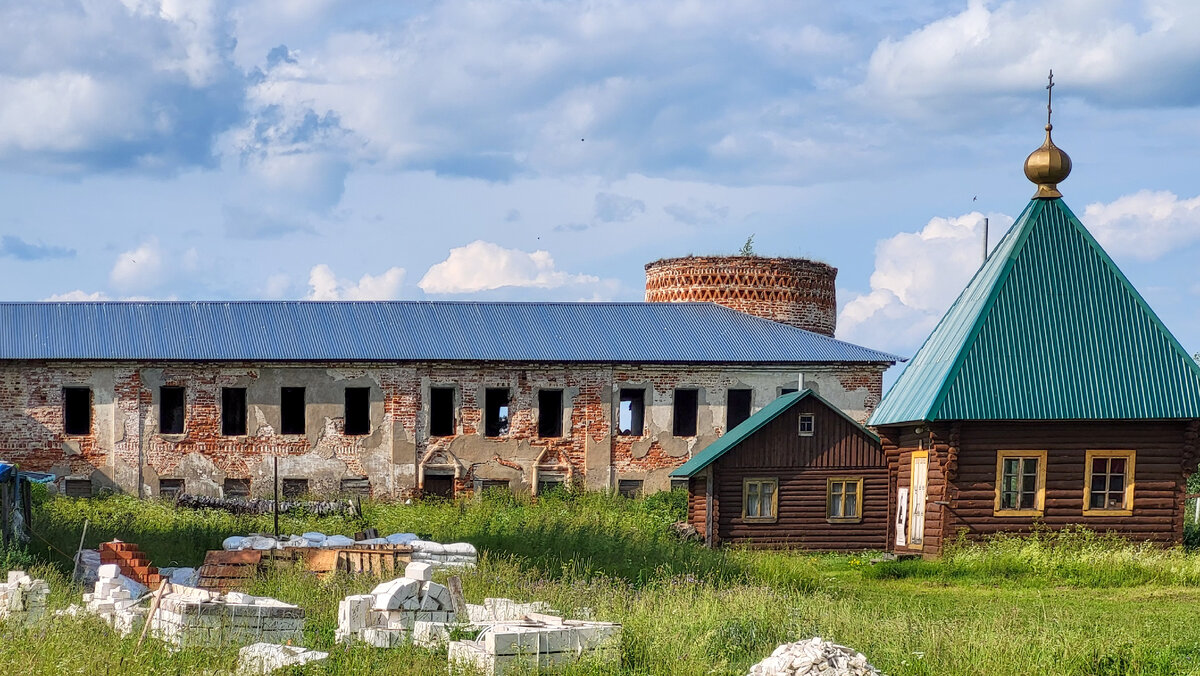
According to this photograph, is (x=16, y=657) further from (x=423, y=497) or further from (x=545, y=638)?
(x=423, y=497)

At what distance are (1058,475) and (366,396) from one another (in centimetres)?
1463

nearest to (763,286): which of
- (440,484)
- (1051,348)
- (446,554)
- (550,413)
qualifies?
(550,413)

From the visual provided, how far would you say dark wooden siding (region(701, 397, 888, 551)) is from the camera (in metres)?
24.6

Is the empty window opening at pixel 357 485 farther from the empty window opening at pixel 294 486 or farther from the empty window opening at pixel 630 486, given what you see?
the empty window opening at pixel 630 486

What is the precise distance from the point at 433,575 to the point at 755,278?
20.1 metres

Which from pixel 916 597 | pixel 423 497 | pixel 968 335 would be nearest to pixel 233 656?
pixel 916 597

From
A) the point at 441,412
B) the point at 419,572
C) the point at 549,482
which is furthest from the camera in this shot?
the point at 441,412

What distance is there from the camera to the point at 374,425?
3073cm

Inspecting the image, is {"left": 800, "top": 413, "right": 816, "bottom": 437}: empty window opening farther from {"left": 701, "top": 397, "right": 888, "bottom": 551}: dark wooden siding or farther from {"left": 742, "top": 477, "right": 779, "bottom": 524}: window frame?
{"left": 742, "top": 477, "right": 779, "bottom": 524}: window frame

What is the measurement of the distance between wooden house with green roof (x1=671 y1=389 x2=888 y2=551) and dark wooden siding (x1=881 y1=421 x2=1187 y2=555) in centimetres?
231

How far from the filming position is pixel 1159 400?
2205 centimetres

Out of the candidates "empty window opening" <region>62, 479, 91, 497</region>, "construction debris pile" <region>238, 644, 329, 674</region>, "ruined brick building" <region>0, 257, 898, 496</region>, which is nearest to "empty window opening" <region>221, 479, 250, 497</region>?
"ruined brick building" <region>0, 257, 898, 496</region>

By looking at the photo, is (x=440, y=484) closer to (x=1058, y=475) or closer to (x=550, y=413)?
(x=550, y=413)

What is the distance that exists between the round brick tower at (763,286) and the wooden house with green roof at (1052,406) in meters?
12.1
